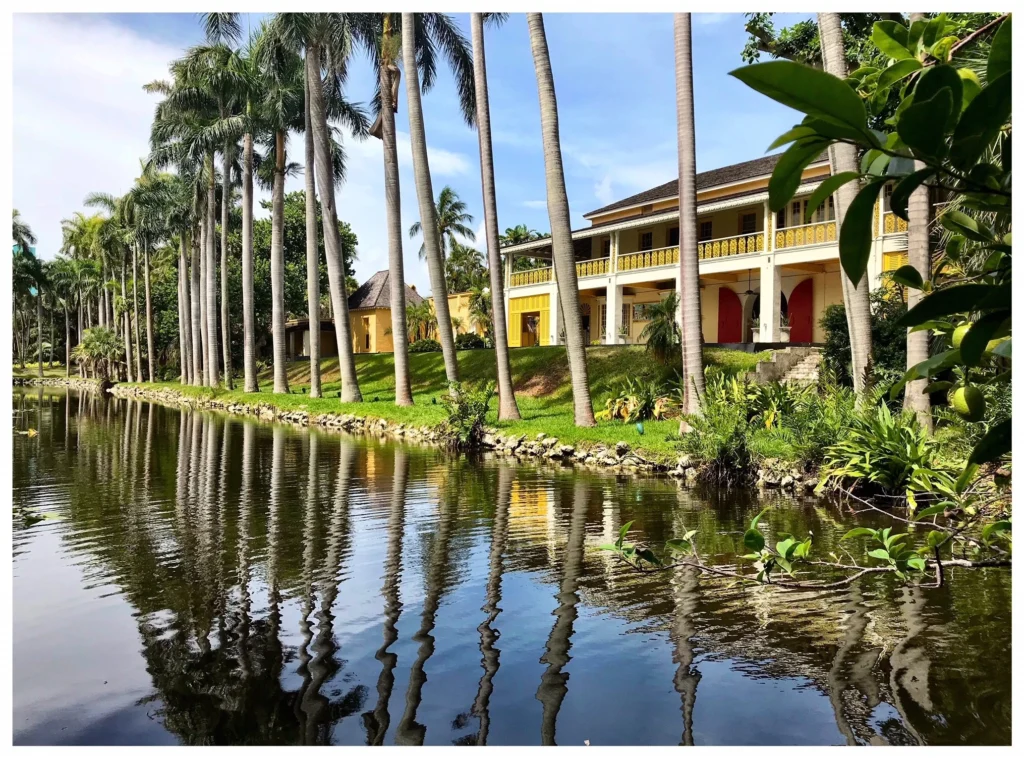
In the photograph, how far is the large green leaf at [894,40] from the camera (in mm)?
1549

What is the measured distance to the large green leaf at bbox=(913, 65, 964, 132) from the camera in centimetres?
98

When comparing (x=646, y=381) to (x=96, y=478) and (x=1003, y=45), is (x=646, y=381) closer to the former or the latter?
(x=96, y=478)

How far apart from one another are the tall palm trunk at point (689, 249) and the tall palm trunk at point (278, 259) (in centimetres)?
1934

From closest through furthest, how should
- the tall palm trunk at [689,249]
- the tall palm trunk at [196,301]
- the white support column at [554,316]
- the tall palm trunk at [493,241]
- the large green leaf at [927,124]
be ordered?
1. the large green leaf at [927,124]
2. the tall palm trunk at [689,249]
3. the tall palm trunk at [493,241]
4. the white support column at [554,316]
5. the tall palm trunk at [196,301]

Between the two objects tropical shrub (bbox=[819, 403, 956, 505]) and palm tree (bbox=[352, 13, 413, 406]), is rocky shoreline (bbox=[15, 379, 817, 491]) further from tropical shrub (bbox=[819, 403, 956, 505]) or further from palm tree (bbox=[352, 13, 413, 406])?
palm tree (bbox=[352, 13, 413, 406])

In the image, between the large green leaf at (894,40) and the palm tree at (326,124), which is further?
the palm tree at (326,124)

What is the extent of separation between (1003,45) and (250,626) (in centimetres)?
568

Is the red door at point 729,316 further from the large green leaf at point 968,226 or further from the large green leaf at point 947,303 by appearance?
the large green leaf at point 947,303

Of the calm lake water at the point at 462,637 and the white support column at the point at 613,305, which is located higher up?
the white support column at the point at 613,305

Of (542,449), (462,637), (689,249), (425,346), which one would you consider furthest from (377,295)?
(462,637)

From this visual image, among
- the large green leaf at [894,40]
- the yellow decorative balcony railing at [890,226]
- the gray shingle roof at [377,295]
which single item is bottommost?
the large green leaf at [894,40]

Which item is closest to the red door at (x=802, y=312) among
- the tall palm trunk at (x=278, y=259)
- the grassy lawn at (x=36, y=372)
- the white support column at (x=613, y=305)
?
the white support column at (x=613, y=305)

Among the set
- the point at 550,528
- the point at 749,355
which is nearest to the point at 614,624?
the point at 550,528

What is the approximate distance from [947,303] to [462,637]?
15.7ft
